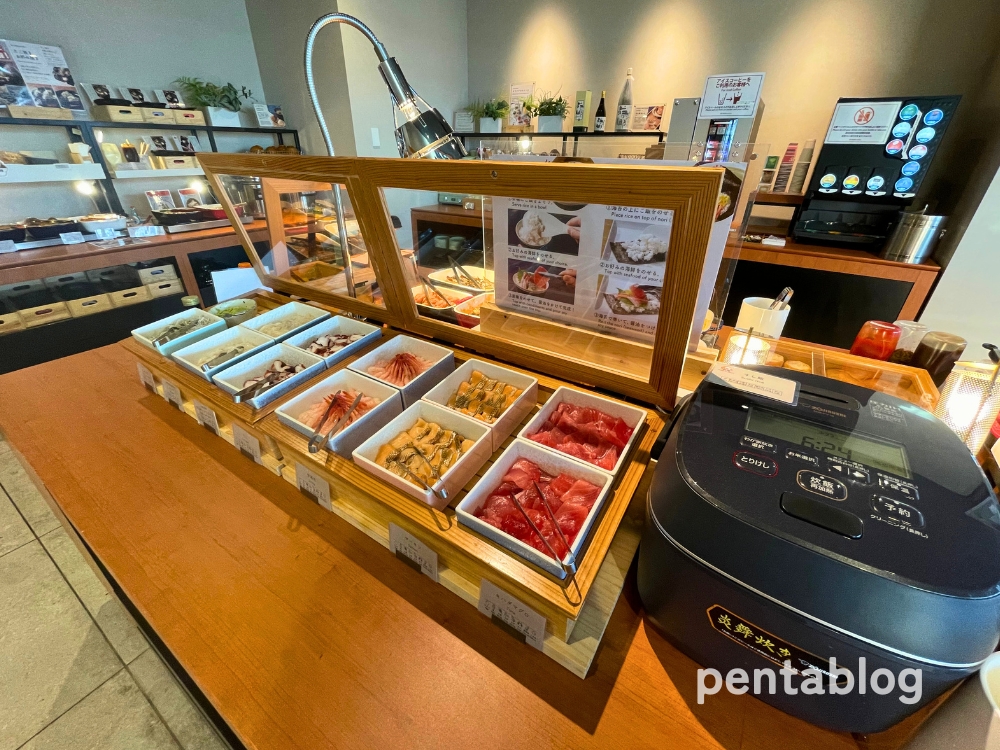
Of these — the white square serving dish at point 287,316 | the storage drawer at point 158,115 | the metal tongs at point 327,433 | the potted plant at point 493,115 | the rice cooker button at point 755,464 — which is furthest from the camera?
the potted plant at point 493,115

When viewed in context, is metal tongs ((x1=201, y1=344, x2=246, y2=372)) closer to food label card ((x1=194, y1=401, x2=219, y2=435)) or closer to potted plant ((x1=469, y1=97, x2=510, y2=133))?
food label card ((x1=194, y1=401, x2=219, y2=435))

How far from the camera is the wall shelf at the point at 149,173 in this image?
135 inches

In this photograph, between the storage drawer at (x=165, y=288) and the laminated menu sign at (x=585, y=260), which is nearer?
the laminated menu sign at (x=585, y=260)

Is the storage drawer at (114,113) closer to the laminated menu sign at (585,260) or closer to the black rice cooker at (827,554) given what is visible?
the laminated menu sign at (585,260)

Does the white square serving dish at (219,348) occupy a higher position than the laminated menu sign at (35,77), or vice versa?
the laminated menu sign at (35,77)

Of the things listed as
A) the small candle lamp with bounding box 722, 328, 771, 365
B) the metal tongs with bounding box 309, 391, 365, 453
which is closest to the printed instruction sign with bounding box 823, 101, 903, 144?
the small candle lamp with bounding box 722, 328, 771, 365

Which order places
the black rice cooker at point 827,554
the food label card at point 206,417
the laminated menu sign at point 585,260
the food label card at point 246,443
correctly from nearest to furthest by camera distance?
the black rice cooker at point 827,554
the laminated menu sign at point 585,260
the food label card at point 246,443
the food label card at point 206,417

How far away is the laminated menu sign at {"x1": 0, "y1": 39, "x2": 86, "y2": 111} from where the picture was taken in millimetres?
2904

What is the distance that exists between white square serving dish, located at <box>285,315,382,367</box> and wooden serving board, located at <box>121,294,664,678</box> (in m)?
0.17

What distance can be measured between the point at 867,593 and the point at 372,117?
4756 mm

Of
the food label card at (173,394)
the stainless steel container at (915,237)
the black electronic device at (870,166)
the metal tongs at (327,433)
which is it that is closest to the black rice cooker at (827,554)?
the metal tongs at (327,433)

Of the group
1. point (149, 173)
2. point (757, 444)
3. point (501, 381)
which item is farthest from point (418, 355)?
point (149, 173)

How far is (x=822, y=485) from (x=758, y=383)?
0.24 metres

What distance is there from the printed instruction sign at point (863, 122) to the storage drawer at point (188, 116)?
16.1 ft
